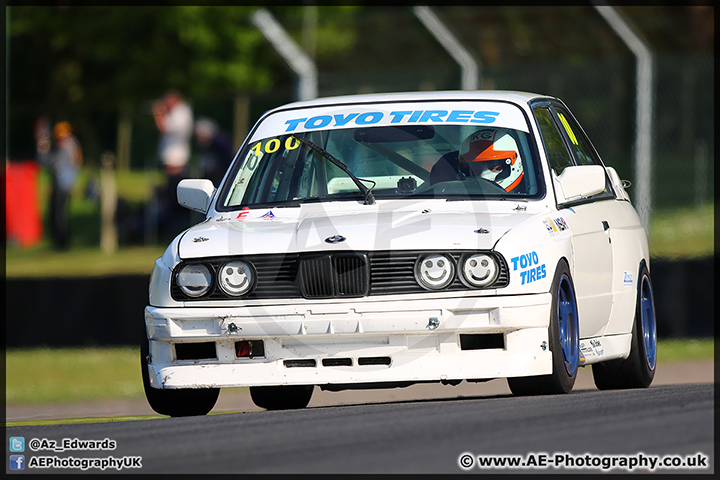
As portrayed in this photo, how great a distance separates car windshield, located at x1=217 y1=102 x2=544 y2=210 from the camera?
7562 millimetres

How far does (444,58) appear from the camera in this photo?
15.0 m

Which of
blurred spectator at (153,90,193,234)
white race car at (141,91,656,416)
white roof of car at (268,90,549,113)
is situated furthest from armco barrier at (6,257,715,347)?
blurred spectator at (153,90,193,234)

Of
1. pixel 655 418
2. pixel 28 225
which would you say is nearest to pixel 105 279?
pixel 655 418

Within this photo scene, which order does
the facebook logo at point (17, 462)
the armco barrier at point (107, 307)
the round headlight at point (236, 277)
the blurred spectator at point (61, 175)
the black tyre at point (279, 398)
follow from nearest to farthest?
the facebook logo at point (17, 462) → the round headlight at point (236, 277) → the black tyre at point (279, 398) → the armco barrier at point (107, 307) → the blurred spectator at point (61, 175)

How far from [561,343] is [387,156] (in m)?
1.64

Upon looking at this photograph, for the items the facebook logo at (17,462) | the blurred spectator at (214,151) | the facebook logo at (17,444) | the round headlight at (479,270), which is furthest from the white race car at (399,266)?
the blurred spectator at (214,151)

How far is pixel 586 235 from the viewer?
757 centimetres

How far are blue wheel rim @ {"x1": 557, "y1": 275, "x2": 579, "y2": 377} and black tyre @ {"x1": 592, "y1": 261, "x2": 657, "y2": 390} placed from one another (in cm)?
108

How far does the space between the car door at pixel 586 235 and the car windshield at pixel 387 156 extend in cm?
26

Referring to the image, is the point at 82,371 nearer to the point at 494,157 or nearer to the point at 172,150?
the point at 494,157

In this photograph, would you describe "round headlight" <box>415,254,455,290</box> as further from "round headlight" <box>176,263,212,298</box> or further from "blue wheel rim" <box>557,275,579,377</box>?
"round headlight" <box>176,263,212,298</box>

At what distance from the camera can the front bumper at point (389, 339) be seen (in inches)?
255

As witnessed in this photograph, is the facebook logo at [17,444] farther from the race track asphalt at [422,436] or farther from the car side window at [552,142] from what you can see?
the car side window at [552,142]

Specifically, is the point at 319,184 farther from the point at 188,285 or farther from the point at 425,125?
the point at 188,285
